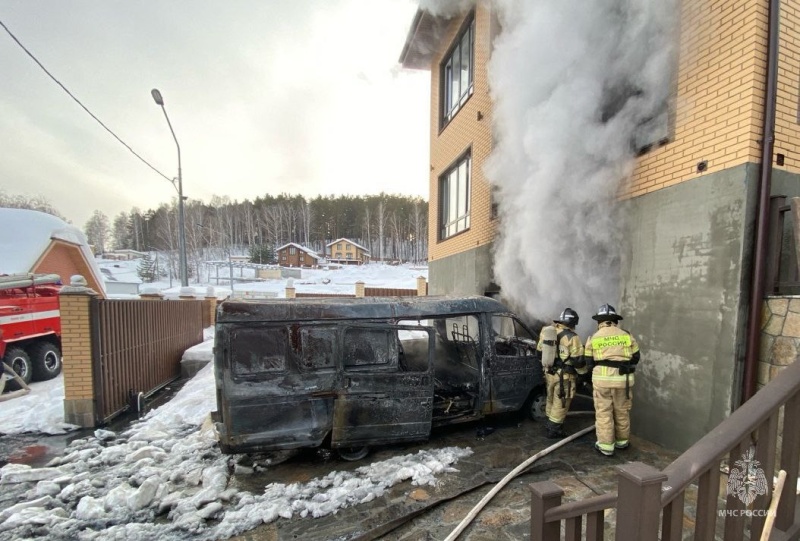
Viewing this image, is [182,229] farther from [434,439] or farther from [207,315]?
[434,439]

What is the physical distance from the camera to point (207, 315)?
12.4 metres

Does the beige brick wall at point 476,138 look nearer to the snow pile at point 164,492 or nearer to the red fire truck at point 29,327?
the snow pile at point 164,492

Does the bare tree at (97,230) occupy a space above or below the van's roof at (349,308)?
above

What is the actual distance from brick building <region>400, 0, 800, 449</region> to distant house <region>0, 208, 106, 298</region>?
15586 mm

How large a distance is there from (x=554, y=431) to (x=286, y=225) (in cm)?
6173

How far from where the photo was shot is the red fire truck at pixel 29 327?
758cm

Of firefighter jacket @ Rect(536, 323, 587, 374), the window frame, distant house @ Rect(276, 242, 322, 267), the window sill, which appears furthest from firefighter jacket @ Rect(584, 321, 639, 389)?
distant house @ Rect(276, 242, 322, 267)

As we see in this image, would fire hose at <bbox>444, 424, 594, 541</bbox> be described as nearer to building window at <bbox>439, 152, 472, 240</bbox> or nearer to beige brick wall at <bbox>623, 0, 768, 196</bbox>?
beige brick wall at <bbox>623, 0, 768, 196</bbox>

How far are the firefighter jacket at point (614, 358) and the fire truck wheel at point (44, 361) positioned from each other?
1091 cm

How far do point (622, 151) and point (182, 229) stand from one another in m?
12.9

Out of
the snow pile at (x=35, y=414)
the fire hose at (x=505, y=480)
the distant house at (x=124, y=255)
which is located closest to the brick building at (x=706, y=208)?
the fire hose at (x=505, y=480)

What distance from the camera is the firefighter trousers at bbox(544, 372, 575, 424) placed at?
4.61 metres

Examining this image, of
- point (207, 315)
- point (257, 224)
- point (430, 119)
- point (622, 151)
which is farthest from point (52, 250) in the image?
point (257, 224)

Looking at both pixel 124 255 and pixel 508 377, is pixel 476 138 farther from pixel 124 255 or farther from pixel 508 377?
pixel 124 255
